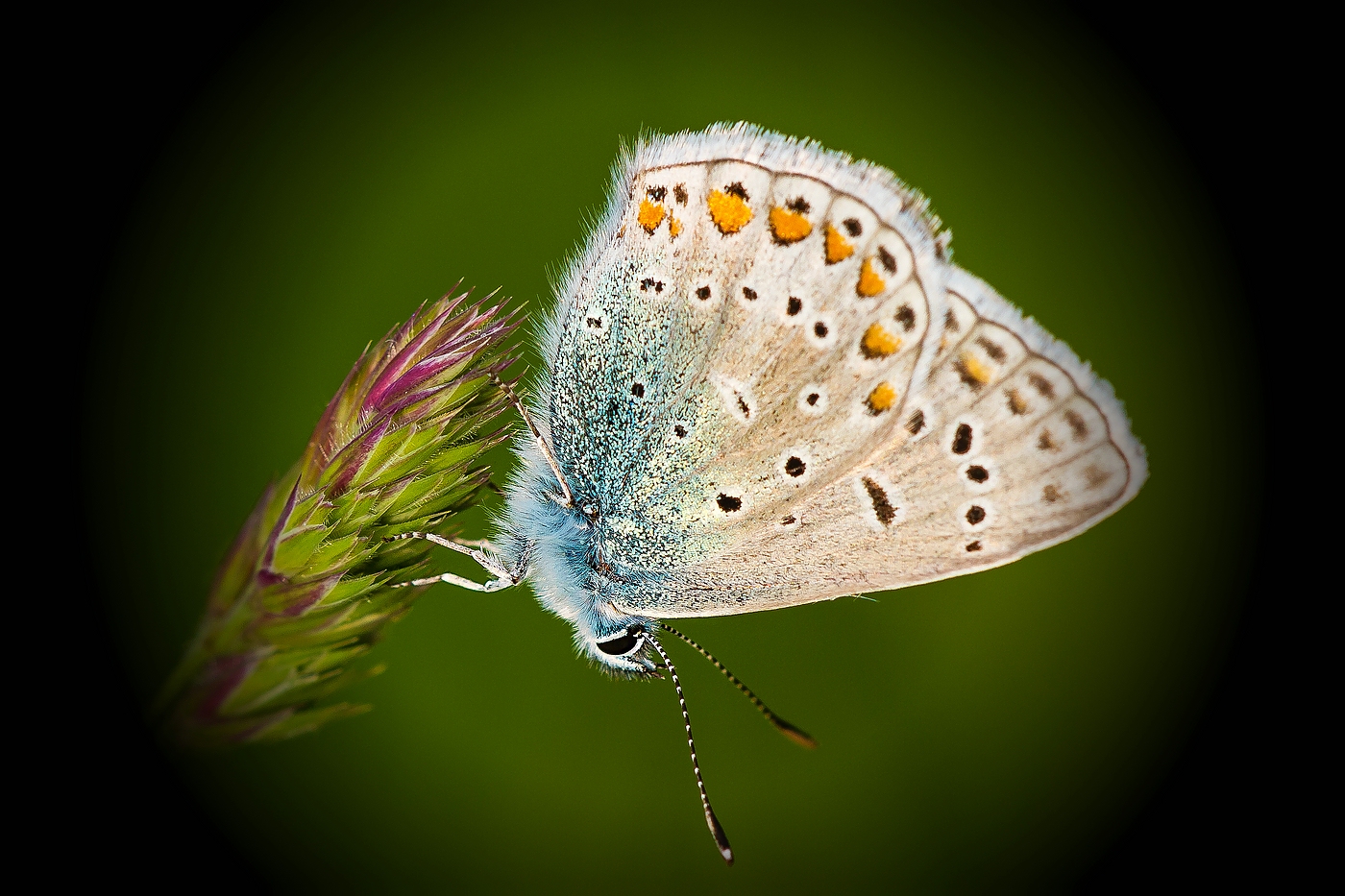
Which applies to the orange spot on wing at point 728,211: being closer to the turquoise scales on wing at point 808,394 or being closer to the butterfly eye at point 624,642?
the turquoise scales on wing at point 808,394

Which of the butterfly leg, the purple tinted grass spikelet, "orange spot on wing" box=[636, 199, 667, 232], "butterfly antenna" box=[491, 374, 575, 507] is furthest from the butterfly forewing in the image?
the purple tinted grass spikelet

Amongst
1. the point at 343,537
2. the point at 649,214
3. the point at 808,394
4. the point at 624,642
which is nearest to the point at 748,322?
the point at 808,394

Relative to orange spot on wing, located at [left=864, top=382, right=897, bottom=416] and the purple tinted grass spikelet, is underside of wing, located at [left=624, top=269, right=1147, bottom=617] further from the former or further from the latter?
the purple tinted grass spikelet

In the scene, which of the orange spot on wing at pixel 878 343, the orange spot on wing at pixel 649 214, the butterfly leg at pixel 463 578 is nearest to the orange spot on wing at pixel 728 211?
the orange spot on wing at pixel 649 214

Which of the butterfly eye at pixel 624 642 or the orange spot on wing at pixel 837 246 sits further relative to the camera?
the butterfly eye at pixel 624 642

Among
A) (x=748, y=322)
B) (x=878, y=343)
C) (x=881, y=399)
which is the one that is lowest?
(x=881, y=399)

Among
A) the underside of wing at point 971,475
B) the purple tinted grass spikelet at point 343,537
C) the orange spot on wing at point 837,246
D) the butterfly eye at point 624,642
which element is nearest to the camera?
the purple tinted grass spikelet at point 343,537

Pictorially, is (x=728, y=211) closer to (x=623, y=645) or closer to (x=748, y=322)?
(x=748, y=322)
